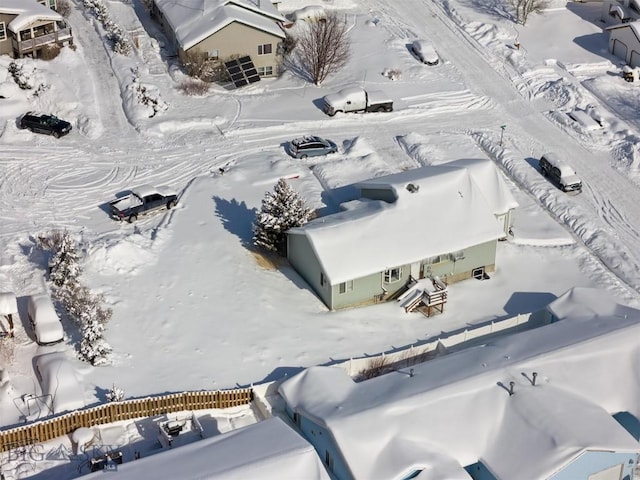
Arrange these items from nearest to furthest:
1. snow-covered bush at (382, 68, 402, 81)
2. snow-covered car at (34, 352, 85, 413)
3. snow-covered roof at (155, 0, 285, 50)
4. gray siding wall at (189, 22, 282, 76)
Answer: snow-covered car at (34, 352, 85, 413), snow-covered roof at (155, 0, 285, 50), gray siding wall at (189, 22, 282, 76), snow-covered bush at (382, 68, 402, 81)

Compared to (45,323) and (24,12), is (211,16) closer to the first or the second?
(24,12)

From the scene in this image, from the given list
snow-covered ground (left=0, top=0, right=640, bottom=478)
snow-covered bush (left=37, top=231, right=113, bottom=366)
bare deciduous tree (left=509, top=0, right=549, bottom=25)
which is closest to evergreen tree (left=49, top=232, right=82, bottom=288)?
snow-covered bush (left=37, top=231, right=113, bottom=366)

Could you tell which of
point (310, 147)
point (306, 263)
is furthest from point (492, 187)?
point (310, 147)

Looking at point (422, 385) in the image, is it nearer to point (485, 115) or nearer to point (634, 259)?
point (634, 259)

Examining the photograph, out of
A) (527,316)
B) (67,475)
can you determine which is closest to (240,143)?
(527,316)

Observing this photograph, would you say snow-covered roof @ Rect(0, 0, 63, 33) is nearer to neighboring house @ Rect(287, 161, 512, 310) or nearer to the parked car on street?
the parked car on street

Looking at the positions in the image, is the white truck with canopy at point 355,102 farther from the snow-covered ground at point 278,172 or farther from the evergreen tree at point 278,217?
the evergreen tree at point 278,217

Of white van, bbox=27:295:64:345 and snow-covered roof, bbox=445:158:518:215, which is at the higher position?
snow-covered roof, bbox=445:158:518:215
